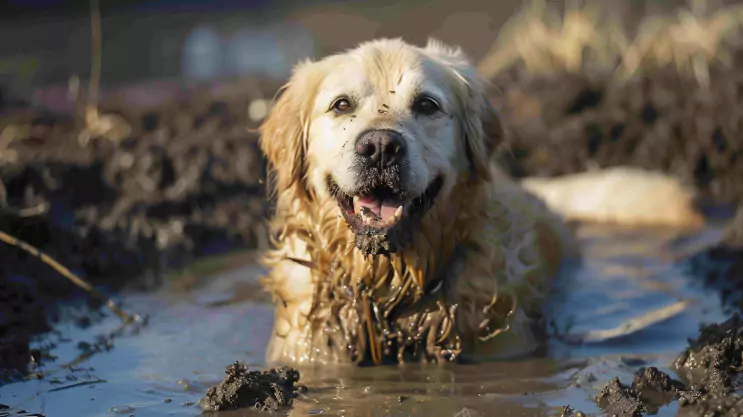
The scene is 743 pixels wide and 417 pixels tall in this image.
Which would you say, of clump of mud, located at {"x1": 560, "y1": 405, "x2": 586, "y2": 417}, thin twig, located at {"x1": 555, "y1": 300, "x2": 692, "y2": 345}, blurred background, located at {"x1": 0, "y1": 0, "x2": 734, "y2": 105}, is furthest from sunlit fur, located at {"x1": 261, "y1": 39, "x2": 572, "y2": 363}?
blurred background, located at {"x1": 0, "y1": 0, "x2": 734, "y2": 105}

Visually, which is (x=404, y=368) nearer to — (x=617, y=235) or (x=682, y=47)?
(x=617, y=235)

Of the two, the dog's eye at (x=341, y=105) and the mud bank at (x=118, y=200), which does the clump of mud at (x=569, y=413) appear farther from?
the mud bank at (x=118, y=200)

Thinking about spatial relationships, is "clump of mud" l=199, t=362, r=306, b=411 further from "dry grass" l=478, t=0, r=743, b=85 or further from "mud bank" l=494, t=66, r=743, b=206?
"dry grass" l=478, t=0, r=743, b=85

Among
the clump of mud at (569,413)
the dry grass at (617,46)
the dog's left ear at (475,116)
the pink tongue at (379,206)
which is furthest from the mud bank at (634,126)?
the clump of mud at (569,413)

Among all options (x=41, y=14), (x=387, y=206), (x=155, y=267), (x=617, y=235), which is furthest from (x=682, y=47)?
(x=41, y=14)

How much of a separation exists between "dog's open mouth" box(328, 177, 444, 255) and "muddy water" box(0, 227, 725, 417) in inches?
27.3

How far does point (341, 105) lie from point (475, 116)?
80cm

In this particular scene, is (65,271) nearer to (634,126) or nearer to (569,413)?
(569,413)

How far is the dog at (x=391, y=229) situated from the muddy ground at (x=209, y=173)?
25.1 inches

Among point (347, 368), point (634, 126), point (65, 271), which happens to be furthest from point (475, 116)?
point (634, 126)

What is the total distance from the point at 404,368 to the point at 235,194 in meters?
4.72

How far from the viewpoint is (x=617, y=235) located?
8.92 metres

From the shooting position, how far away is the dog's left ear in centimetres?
542

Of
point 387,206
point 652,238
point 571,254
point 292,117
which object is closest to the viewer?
point 387,206
